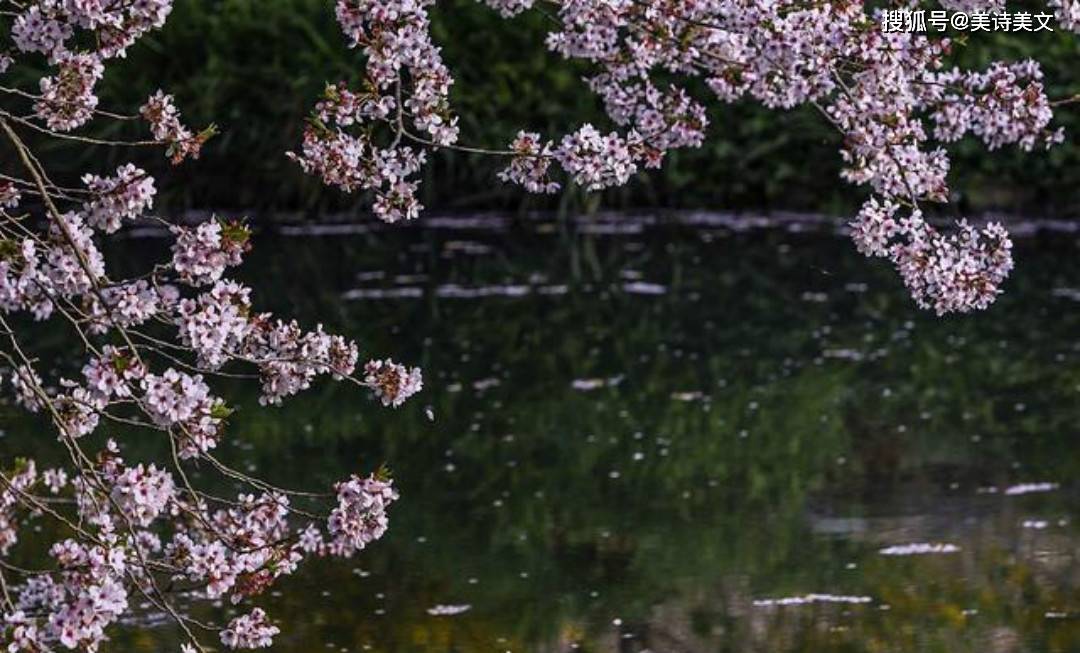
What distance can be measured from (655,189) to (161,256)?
3698mm

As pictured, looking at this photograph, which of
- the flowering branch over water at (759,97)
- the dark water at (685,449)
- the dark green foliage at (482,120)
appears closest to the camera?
the flowering branch over water at (759,97)

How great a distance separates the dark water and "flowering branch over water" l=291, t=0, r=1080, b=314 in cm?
42

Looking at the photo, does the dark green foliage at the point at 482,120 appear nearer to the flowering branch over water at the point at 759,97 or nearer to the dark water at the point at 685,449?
the dark water at the point at 685,449

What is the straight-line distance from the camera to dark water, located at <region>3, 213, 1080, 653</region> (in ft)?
23.2

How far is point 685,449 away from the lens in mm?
9602

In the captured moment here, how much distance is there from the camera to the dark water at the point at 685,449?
279 inches

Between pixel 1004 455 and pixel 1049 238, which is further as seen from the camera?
pixel 1049 238

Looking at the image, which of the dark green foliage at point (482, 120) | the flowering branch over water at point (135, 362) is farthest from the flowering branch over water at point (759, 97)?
the dark green foliage at point (482, 120)

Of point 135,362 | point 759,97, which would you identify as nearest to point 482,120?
point 759,97

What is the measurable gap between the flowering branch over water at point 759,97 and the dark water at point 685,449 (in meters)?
0.42

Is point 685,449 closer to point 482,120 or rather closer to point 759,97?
point 759,97

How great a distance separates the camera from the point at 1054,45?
1609cm

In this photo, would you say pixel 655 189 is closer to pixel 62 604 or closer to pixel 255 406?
pixel 255 406

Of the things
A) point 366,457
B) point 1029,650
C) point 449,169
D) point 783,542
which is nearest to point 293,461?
point 366,457
